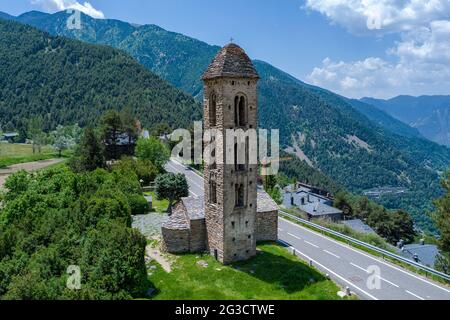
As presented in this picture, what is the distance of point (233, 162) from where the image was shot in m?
35.8

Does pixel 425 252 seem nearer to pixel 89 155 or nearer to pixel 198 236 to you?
pixel 198 236

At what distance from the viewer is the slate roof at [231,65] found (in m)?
34.5

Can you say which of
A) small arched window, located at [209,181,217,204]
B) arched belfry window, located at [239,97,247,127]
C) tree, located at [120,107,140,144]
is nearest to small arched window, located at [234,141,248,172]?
arched belfry window, located at [239,97,247,127]

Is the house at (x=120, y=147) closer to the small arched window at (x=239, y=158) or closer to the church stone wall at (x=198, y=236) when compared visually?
the church stone wall at (x=198, y=236)

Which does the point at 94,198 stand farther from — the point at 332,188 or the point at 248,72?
the point at 332,188

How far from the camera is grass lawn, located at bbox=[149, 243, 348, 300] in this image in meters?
30.0

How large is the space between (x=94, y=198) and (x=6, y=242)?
10172 millimetres

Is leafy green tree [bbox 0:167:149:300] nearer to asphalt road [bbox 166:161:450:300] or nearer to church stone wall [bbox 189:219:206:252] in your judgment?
church stone wall [bbox 189:219:206:252]

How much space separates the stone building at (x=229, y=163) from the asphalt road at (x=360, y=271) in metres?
6.96

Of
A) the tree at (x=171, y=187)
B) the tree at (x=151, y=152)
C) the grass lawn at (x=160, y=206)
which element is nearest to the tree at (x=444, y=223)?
the tree at (x=171, y=187)

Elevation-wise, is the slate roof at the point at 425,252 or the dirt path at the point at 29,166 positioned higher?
the dirt path at the point at 29,166

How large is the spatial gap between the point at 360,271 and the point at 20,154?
122166mm

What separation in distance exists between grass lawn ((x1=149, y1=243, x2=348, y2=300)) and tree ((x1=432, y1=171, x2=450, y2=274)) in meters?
14.7

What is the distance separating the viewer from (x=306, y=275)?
3294cm
